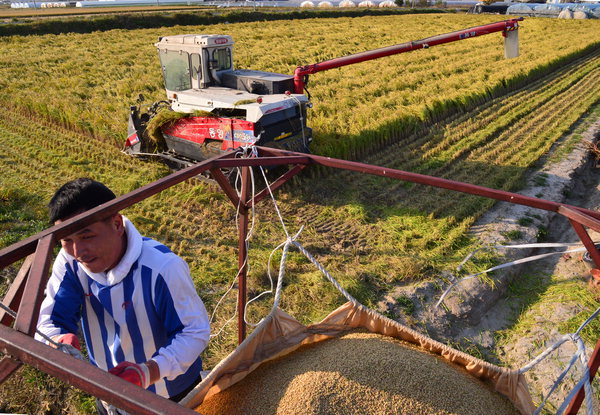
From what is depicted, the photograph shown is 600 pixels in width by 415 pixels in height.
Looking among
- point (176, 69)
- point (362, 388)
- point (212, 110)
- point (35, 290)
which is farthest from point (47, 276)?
point (176, 69)

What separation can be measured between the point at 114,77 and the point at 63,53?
6.39m

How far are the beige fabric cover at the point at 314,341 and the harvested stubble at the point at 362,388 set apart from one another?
0.06 m

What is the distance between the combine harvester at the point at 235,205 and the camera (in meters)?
1.39

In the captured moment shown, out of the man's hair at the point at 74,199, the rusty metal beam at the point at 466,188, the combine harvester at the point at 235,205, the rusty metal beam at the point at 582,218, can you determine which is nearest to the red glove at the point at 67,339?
the combine harvester at the point at 235,205

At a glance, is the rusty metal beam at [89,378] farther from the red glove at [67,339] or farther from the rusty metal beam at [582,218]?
the rusty metal beam at [582,218]

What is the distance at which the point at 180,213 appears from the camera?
266 inches

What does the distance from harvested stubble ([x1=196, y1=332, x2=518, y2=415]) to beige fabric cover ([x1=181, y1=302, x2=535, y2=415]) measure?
61 millimetres

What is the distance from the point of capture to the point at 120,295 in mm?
2096

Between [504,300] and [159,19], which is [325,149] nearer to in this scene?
[504,300]

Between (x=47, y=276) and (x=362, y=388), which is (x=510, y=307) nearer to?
(x=362, y=388)

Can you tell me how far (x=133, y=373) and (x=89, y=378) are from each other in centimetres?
58

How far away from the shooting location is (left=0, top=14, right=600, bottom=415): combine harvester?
139 centimetres

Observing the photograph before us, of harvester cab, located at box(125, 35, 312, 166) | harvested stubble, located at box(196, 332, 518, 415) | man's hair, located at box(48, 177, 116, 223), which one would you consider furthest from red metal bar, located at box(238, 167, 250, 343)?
harvester cab, located at box(125, 35, 312, 166)

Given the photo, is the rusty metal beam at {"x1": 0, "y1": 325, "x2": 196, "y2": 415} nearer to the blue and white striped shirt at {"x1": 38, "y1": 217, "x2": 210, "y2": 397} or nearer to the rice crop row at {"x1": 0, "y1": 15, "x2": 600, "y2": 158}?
the blue and white striped shirt at {"x1": 38, "y1": 217, "x2": 210, "y2": 397}
